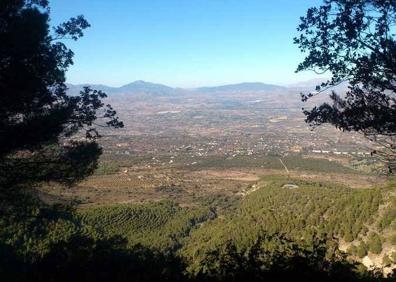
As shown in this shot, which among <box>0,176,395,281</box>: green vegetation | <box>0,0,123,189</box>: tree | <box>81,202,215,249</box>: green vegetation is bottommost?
<box>81,202,215,249</box>: green vegetation

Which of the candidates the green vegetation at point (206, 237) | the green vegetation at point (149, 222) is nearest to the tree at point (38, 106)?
the green vegetation at point (206, 237)

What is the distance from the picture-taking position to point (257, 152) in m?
117

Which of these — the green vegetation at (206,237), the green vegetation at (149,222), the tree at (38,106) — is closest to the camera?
the green vegetation at (206,237)

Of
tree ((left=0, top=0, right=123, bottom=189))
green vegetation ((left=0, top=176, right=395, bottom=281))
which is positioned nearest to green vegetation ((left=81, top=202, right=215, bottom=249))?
green vegetation ((left=0, top=176, right=395, bottom=281))

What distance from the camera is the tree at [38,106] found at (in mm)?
9766

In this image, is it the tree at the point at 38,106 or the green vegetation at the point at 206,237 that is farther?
the tree at the point at 38,106

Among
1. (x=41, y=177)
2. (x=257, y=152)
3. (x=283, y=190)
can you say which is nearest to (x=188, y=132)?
(x=257, y=152)

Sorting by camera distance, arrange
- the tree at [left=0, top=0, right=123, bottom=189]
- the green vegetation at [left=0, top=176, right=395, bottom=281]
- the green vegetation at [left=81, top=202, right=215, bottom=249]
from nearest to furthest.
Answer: the green vegetation at [left=0, top=176, right=395, bottom=281] → the tree at [left=0, top=0, right=123, bottom=189] → the green vegetation at [left=81, top=202, right=215, bottom=249]

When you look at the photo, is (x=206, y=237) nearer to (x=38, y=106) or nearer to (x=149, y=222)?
(x=149, y=222)

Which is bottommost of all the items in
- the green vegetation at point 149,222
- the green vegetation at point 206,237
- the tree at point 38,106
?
the green vegetation at point 149,222

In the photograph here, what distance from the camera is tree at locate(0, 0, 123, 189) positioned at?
9.77 meters

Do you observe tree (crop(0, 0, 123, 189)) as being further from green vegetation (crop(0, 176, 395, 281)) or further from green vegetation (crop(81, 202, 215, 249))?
green vegetation (crop(81, 202, 215, 249))

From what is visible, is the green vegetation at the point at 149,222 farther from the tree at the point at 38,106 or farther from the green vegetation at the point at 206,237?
the tree at the point at 38,106

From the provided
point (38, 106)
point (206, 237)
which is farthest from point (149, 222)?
point (38, 106)
